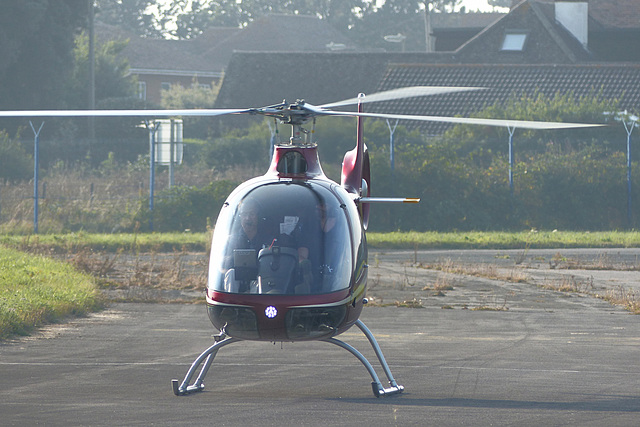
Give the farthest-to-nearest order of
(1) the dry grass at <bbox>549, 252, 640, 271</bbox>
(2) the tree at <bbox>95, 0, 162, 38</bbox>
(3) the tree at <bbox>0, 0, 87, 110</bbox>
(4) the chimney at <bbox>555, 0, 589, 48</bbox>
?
1. (2) the tree at <bbox>95, 0, 162, 38</bbox>
2. (4) the chimney at <bbox>555, 0, 589, 48</bbox>
3. (3) the tree at <bbox>0, 0, 87, 110</bbox>
4. (1) the dry grass at <bbox>549, 252, 640, 271</bbox>

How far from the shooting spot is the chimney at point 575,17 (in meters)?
47.0

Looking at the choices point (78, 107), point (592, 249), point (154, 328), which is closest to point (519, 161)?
point (592, 249)

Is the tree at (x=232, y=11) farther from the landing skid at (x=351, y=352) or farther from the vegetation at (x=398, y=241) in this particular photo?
the landing skid at (x=351, y=352)

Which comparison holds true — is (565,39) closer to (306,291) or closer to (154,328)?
(154,328)

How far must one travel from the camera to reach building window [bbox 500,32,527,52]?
46250mm

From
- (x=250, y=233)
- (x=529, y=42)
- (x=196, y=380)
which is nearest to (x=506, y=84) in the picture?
(x=529, y=42)

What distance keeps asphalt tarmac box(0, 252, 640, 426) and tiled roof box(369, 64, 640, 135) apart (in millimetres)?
24519

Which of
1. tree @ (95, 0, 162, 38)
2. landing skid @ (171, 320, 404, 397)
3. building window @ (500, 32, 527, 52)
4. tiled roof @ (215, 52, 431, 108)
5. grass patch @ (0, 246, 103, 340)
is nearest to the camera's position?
landing skid @ (171, 320, 404, 397)

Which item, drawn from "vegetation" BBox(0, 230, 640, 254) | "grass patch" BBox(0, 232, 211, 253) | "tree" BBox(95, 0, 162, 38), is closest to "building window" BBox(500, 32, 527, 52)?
"vegetation" BBox(0, 230, 640, 254)

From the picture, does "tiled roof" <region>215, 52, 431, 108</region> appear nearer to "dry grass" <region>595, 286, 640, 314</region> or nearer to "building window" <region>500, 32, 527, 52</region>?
"building window" <region>500, 32, 527, 52</region>

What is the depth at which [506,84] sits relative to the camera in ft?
127

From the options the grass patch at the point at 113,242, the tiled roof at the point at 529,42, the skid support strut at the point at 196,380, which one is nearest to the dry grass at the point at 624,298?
the skid support strut at the point at 196,380

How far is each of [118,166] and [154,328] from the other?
21.3 metres

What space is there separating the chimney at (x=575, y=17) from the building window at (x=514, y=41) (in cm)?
248
